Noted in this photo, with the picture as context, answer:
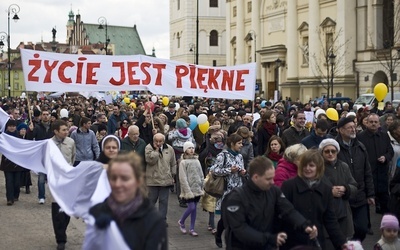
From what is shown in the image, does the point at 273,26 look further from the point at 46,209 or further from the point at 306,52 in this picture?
the point at 46,209

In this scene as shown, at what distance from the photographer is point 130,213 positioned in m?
4.44

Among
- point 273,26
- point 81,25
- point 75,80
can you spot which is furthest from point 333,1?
point 81,25

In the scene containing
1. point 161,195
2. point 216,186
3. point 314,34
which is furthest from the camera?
point 314,34

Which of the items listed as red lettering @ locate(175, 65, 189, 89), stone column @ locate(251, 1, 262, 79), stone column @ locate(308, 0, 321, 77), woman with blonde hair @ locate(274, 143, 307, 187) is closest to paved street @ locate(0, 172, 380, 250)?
red lettering @ locate(175, 65, 189, 89)

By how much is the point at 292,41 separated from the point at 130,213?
5162cm

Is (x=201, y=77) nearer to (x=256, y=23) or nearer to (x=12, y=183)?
(x=12, y=183)

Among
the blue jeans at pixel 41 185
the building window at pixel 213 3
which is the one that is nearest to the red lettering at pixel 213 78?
the blue jeans at pixel 41 185

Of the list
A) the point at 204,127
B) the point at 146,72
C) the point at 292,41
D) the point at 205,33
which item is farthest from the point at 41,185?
the point at 205,33

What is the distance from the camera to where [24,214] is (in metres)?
13.1

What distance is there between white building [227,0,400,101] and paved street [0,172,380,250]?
3026 centimetres

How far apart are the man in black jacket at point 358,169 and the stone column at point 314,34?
140 ft

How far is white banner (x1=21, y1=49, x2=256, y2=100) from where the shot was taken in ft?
42.6

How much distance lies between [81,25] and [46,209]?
6164 inches

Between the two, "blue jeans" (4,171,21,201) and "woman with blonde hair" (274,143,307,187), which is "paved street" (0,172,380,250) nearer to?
"blue jeans" (4,171,21,201)
